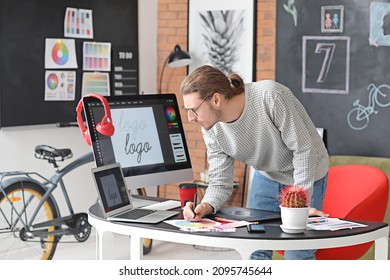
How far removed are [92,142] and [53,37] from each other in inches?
92.4

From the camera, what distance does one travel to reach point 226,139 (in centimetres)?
357

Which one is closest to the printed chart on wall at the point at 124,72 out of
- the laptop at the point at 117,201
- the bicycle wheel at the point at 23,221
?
the bicycle wheel at the point at 23,221

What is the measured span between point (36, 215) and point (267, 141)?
2.52 meters

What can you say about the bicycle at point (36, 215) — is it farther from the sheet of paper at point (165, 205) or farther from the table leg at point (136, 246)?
the table leg at point (136, 246)

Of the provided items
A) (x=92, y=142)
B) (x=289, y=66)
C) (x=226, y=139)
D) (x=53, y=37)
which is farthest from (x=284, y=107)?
(x=53, y=37)

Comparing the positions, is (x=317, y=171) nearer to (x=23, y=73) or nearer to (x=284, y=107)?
(x=284, y=107)

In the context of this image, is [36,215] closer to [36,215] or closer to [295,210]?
[36,215]

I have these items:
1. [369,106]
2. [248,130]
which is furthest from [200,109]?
[369,106]

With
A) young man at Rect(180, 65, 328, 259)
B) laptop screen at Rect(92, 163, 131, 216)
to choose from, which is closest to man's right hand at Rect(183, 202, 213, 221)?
young man at Rect(180, 65, 328, 259)

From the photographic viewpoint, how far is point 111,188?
3564 millimetres

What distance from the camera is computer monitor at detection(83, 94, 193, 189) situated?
3848 mm

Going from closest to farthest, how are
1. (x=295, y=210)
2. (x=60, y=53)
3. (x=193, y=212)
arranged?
1. (x=295, y=210)
2. (x=193, y=212)
3. (x=60, y=53)

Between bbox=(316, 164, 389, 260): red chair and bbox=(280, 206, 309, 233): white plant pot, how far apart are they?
0.90 m

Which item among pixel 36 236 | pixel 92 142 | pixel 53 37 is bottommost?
pixel 36 236
